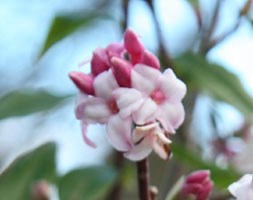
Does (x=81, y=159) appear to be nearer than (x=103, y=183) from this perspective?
No

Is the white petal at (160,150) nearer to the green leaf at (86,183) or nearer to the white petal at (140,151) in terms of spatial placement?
the white petal at (140,151)

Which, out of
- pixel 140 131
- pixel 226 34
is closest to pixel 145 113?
pixel 140 131

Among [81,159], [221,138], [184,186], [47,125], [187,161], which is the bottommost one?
[81,159]

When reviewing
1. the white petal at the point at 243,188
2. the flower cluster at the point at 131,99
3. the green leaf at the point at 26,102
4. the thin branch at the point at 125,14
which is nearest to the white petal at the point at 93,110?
the flower cluster at the point at 131,99

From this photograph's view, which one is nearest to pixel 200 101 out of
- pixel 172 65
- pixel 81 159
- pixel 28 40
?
pixel 172 65

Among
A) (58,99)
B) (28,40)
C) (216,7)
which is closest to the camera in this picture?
(58,99)

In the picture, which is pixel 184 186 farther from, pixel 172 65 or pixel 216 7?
pixel 216 7

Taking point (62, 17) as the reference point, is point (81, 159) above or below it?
below

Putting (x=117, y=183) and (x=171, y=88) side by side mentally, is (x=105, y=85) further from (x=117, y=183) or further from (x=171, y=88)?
(x=117, y=183)
